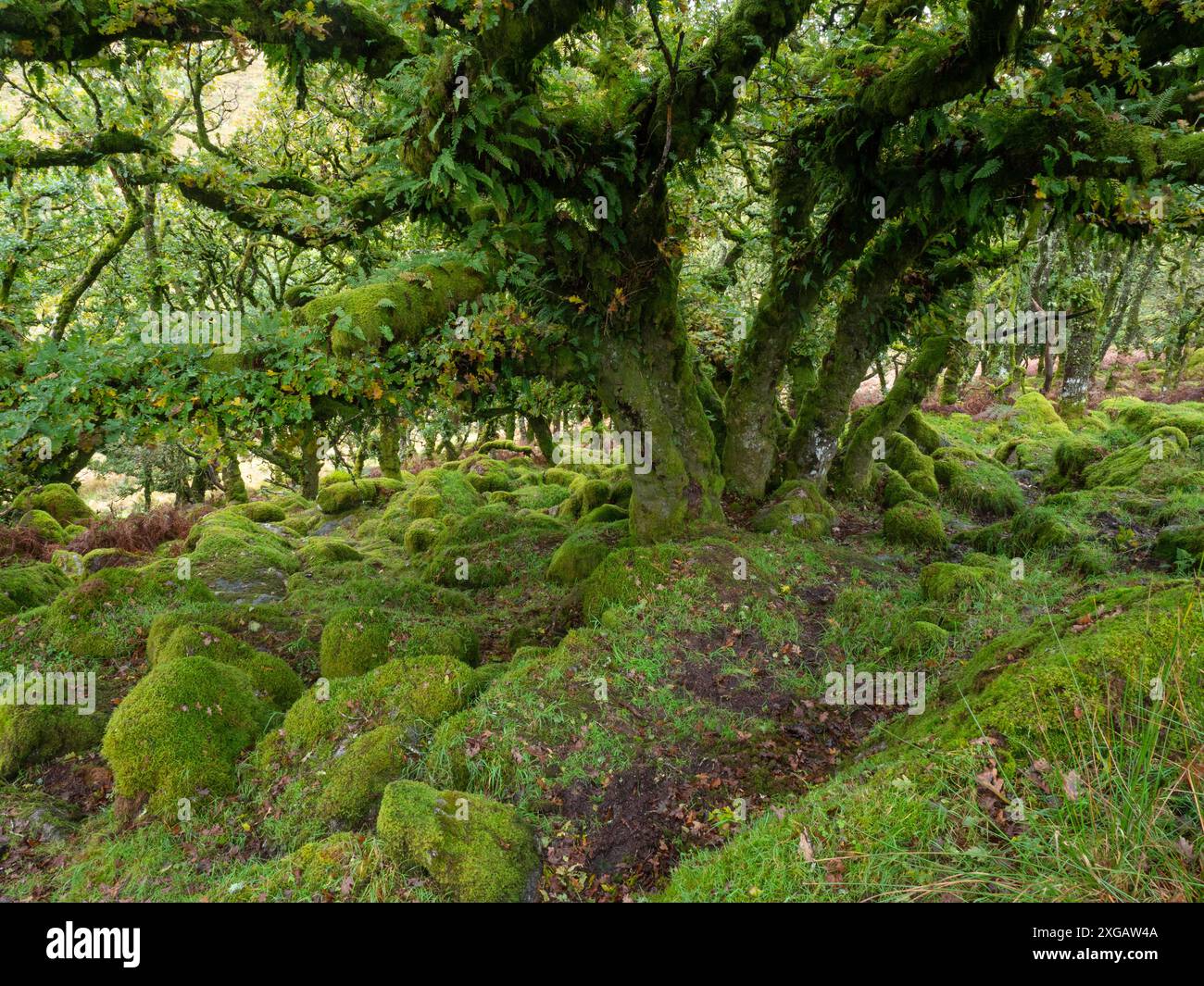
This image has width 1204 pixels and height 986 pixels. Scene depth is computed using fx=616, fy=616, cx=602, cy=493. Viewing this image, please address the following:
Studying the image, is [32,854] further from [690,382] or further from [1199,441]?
[1199,441]

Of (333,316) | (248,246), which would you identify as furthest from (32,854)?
(248,246)


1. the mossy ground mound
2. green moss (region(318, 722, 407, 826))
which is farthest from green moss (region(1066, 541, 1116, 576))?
green moss (region(318, 722, 407, 826))

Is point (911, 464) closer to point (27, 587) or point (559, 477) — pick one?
point (559, 477)

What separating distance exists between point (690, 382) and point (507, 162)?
4.83 metres

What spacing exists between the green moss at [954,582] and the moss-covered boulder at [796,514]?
2.28 m

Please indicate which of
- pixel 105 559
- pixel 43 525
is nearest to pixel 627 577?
pixel 105 559

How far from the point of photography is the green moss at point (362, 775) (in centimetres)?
461

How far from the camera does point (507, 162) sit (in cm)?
509

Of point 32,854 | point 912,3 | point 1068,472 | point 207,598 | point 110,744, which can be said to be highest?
point 912,3

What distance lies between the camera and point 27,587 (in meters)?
9.30

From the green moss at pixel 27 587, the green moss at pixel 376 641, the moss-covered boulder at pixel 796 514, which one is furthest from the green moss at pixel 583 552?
the green moss at pixel 27 587

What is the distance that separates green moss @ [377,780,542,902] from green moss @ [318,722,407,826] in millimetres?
540

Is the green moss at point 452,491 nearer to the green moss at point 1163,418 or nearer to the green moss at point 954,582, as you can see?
the green moss at point 954,582

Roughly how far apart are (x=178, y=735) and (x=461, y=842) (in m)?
3.05
